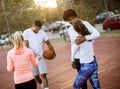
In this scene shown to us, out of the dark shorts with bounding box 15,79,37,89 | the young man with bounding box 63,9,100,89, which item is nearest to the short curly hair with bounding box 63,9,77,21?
the young man with bounding box 63,9,100,89

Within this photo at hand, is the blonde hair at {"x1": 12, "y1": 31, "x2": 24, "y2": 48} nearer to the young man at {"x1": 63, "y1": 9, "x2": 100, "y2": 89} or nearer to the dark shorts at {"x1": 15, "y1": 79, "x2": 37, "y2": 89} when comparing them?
the dark shorts at {"x1": 15, "y1": 79, "x2": 37, "y2": 89}

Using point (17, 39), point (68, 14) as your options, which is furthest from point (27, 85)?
point (68, 14)

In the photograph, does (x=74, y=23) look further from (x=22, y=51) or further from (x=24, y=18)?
(x=24, y=18)

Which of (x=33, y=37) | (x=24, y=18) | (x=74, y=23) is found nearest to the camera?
(x=74, y=23)

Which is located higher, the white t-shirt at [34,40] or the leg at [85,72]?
the white t-shirt at [34,40]

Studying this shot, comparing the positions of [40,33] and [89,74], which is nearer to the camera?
[89,74]

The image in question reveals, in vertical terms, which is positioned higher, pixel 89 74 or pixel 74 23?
pixel 74 23

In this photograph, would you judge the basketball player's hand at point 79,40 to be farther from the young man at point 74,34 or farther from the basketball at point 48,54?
the basketball at point 48,54

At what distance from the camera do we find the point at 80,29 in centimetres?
683

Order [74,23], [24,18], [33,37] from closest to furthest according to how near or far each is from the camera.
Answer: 1. [74,23]
2. [33,37]
3. [24,18]

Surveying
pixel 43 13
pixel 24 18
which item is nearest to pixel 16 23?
pixel 24 18

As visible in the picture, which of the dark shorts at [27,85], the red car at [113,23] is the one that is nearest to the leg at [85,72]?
the dark shorts at [27,85]

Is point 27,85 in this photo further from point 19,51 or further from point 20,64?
point 19,51

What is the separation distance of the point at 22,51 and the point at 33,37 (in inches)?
117
